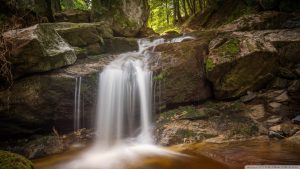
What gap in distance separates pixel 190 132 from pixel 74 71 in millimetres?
4045

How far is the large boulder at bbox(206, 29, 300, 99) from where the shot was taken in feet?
25.8

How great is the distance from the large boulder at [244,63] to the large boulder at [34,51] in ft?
15.3

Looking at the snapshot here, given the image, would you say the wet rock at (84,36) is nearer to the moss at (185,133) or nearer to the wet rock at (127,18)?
the wet rock at (127,18)

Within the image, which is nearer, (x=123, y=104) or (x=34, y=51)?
(x=34, y=51)

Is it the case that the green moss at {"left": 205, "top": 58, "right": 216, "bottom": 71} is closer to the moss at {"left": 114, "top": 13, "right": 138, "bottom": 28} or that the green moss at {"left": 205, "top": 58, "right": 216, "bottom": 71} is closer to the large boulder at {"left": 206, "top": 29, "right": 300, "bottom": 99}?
the large boulder at {"left": 206, "top": 29, "right": 300, "bottom": 99}

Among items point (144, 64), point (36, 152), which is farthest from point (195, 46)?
point (36, 152)

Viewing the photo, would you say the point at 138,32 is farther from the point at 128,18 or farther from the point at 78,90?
the point at 78,90

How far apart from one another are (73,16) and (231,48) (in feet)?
25.7

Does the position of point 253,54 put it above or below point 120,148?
above

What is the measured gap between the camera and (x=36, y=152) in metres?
7.21

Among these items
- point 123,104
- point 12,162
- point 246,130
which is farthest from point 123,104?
point 12,162

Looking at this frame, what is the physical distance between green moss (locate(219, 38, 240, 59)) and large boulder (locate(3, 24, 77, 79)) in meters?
5.01

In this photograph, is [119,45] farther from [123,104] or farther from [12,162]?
[12,162]

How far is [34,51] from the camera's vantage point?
7.29 metres
